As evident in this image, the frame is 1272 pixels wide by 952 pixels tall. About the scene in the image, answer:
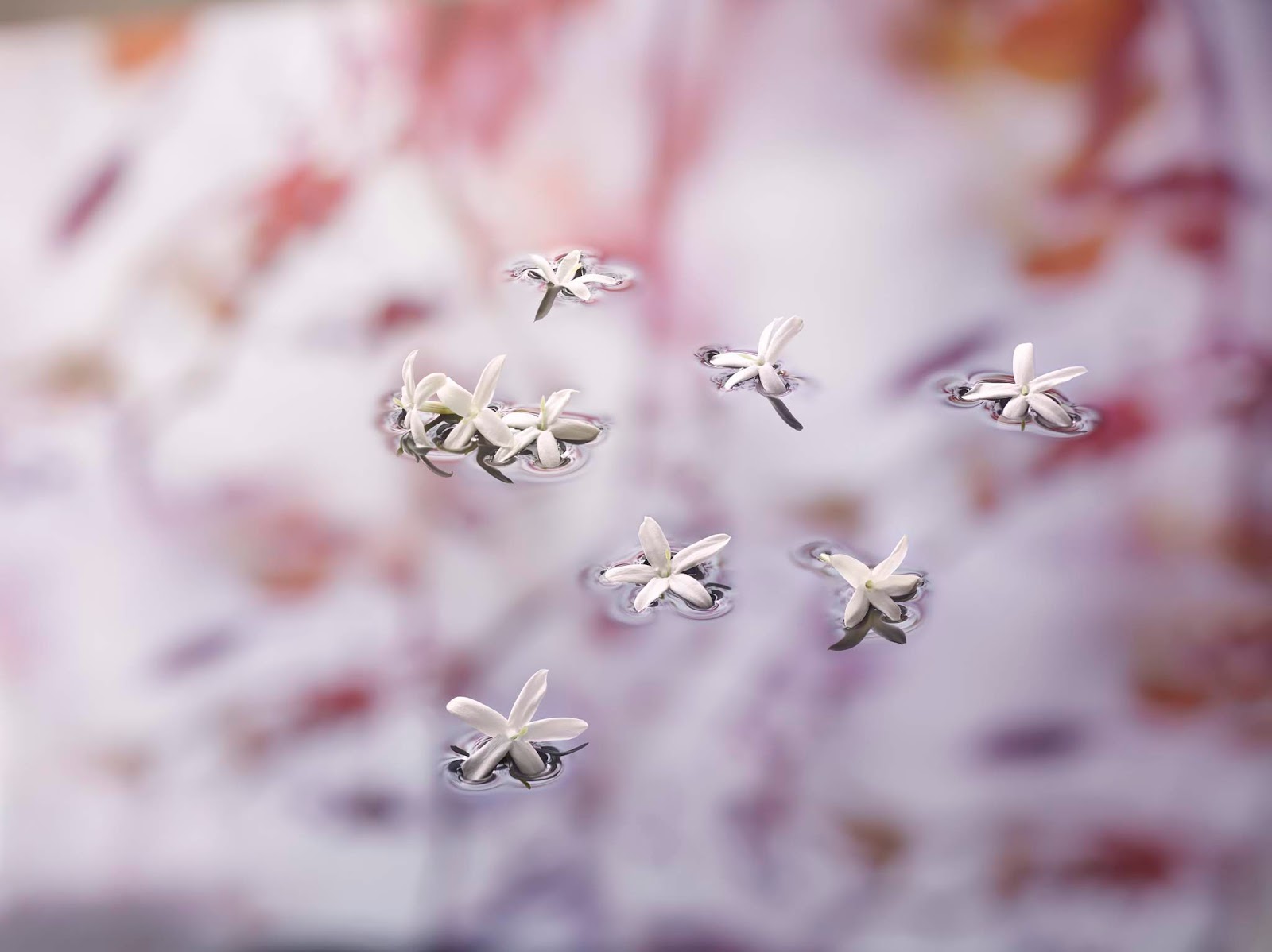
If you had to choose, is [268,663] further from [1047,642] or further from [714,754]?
[1047,642]

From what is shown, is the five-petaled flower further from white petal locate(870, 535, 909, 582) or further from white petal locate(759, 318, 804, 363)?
white petal locate(870, 535, 909, 582)

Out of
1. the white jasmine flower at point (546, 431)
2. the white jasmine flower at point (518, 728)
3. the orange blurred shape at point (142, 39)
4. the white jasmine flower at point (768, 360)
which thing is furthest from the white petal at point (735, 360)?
the orange blurred shape at point (142, 39)

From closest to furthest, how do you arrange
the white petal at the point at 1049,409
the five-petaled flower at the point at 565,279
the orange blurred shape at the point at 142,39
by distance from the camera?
the white petal at the point at 1049,409, the five-petaled flower at the point at 565,279, the orange blurred shape at the point at 142,39

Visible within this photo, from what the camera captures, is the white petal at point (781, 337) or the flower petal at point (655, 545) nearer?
the flower petal at point (655, 545)

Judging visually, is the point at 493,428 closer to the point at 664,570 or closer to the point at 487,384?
the point at 487,384

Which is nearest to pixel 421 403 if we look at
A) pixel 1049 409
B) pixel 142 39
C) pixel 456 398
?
pixel 456 398

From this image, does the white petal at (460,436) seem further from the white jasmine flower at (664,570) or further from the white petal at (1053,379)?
the white petal at (1053,379)
